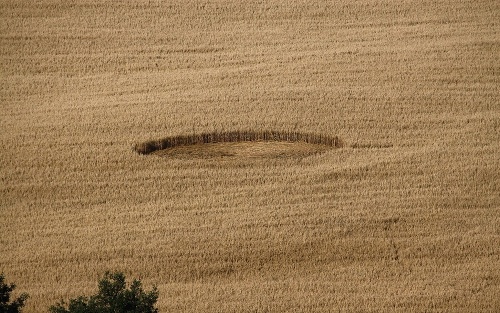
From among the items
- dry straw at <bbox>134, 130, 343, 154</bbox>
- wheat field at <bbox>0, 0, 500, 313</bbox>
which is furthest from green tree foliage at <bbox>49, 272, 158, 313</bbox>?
dry straw at <bbox>134, 130, 343, 154</bbox>

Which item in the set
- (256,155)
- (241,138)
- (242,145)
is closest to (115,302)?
(256,155)

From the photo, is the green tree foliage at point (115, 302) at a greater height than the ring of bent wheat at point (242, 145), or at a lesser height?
lesser

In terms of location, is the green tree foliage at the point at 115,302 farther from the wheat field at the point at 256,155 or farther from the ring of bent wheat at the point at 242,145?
the ring of bent wheat at the point at 242,145

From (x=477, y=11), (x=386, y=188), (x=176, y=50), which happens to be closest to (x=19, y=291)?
Answer: (x=386, y=188)

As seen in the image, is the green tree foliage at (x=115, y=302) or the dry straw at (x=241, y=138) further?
the dry straw at (x=241, y=138)

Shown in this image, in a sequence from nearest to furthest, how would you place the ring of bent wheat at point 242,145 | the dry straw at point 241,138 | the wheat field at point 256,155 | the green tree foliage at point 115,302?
the green tree foliage at point 115,302 < the wheat field at point 256,155 < the ring of bent wheat at point 242,145 < the dry straw at point 241,138

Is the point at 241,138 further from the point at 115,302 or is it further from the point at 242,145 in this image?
the point at 115,302

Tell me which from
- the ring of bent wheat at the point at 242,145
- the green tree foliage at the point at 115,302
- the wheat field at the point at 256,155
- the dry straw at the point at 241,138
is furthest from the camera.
A: the dry straw at the point at 241,138

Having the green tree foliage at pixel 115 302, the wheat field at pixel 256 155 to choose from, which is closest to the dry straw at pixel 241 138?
the wheat field at pixel 256 155
